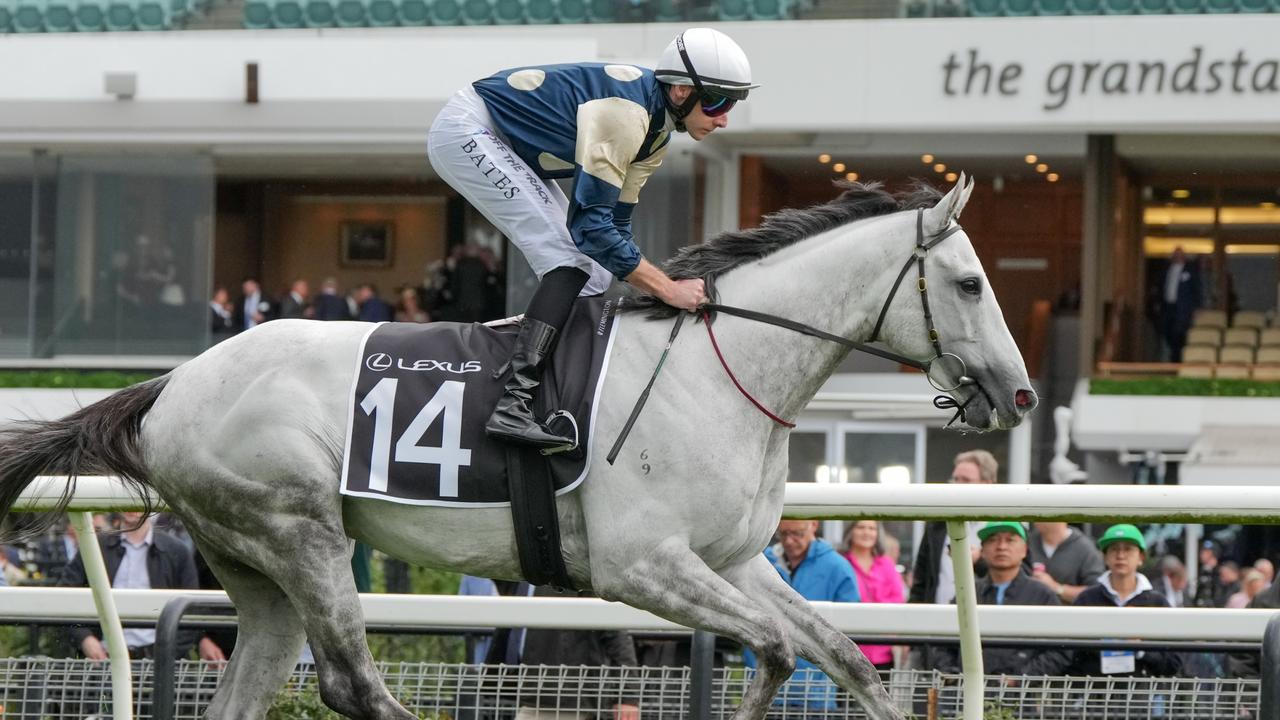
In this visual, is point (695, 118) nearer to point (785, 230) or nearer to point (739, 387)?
point (785, 230)

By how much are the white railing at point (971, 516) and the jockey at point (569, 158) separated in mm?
658

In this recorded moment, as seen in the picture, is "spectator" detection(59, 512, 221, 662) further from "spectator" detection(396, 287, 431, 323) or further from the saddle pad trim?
"spectator" detection(396, 287, 431, 323)

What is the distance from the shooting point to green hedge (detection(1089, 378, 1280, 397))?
55.2 ft

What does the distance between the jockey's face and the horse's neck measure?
37 centimetres

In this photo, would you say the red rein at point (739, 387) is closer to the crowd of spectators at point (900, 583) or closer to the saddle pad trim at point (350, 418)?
the crowd of spectators at point (900, 583)

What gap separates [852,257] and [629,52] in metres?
14.0

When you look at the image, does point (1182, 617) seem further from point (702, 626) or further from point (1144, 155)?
point (1144, 155)

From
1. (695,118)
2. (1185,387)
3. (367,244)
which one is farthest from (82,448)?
(367,244)

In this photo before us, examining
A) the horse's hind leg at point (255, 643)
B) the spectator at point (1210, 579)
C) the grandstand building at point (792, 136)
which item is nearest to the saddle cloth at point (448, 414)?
the horse's hind leg at point (255, 643)

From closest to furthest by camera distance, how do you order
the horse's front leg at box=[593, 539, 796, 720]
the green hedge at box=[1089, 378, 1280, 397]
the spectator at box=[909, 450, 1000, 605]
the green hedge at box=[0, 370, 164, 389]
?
the horse's front leg at box=[593, 539, 796, 720], the spectator at box=[909, 450, 1000, 605], the green hedge at box=[1089, 378, 1280, 397], the green hedge at box=[0, 370, 164, 389]

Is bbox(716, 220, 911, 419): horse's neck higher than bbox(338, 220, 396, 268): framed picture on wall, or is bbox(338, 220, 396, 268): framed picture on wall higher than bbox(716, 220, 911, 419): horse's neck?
bbox(338, 220, 396, 268): framed picture on wall

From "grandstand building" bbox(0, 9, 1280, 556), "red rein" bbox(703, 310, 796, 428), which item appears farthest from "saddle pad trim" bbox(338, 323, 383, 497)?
"grandstand building" bbox(0, 9, 1280, 556)

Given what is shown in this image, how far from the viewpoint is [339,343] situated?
4.07m

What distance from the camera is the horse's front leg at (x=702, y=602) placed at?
3.72m
